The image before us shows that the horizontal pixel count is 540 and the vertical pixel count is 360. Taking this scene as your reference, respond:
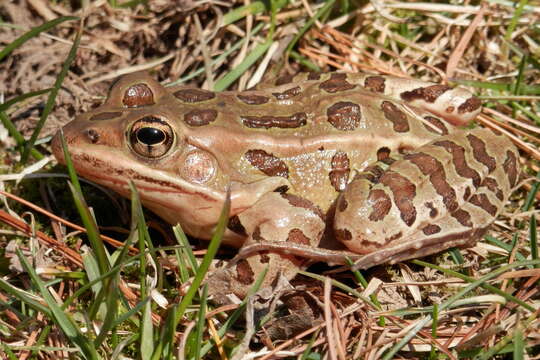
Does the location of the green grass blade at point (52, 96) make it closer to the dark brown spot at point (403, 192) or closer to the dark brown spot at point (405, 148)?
the dark brown spot at point (403, 192)

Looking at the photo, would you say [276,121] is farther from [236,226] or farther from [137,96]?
[137,96]

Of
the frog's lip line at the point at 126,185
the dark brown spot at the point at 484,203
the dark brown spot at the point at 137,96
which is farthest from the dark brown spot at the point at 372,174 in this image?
the dark brown spot at the point at 137,96

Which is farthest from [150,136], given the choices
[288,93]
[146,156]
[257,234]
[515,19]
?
[515,19]

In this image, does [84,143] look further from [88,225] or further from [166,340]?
[166,340]

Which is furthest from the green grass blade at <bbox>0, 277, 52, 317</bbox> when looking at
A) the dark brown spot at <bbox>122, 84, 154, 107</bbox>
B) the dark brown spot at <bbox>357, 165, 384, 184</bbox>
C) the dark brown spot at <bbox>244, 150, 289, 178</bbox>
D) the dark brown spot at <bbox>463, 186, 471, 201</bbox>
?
the dark brown spot at <bbox>463, 186, 471, 201</bbox>

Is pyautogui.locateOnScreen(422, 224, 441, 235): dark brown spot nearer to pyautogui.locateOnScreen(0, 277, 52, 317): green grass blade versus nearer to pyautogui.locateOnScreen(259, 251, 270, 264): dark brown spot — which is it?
pyautogui.locateOnScreen(259, 251, 270, 264): dark brown spot
